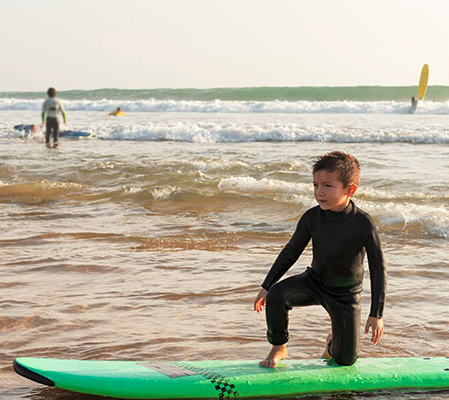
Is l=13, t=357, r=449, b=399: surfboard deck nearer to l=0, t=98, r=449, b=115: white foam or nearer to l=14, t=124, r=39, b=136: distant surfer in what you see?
l=14, t=124, r=39, b=136: distant surfer

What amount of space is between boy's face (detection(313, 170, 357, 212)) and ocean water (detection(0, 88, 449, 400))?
983 millimetres

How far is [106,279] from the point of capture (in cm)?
Answer: 561

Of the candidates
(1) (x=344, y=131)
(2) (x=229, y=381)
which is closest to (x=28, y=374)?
(2) (x=229, y=381)

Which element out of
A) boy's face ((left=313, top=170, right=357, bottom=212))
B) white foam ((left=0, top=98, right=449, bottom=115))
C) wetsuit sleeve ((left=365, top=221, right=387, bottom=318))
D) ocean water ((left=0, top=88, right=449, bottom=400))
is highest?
white foam ((left=0, top=98, right=449, bottom=115))

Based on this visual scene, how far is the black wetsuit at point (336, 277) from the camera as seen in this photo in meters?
3.33

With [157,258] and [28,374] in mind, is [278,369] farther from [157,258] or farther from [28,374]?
[157,258]

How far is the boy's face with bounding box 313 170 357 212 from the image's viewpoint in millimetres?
3260

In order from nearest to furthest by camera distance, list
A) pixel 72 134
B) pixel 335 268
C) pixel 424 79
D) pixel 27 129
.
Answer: pixel 335 268
pixel 72 134
pixel 27 129
pixel 424 79

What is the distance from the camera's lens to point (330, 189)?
3273 millimetres

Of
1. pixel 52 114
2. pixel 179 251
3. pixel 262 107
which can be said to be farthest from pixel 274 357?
pixel 262 107

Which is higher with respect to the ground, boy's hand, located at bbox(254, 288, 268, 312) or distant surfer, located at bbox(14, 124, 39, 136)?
distant surfer, located at bbox(14, 124, 39, 136)

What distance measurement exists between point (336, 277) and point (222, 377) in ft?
2.48

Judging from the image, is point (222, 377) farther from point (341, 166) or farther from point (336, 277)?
point (341, 166)

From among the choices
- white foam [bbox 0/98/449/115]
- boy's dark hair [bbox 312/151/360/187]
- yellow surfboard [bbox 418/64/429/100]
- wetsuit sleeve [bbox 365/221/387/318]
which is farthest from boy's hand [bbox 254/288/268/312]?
white foam [bbox 0/98/449/115]
